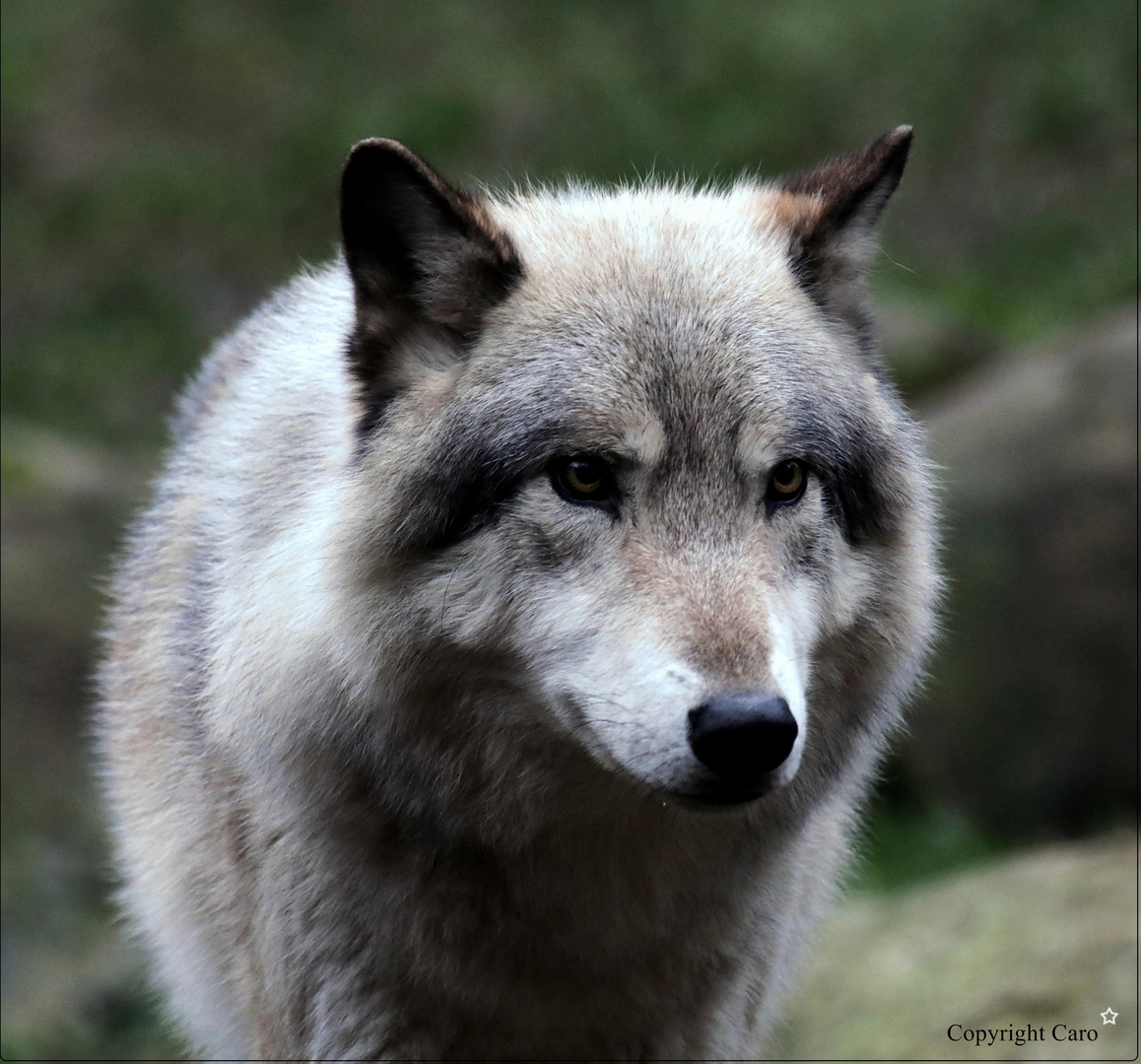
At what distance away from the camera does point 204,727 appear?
3867 mm

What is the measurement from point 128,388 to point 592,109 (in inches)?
200

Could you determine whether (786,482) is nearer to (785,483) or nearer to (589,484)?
(785,483)

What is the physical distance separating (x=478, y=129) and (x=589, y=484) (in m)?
11.2

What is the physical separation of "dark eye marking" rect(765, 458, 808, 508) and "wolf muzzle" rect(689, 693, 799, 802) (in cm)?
59

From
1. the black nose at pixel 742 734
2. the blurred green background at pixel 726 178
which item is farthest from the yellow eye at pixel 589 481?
the blurred green background at pixel 726 178

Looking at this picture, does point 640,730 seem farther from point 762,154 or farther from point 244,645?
point 762,154

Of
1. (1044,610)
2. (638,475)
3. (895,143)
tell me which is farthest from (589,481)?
(1044,610)

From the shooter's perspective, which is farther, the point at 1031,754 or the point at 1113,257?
the point at 1113,257

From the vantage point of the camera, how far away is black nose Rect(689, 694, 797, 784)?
8.82 ft

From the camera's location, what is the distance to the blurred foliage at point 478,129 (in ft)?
40.0

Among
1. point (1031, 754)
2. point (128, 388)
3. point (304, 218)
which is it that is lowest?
point (1031, 754)

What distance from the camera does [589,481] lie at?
3068mm

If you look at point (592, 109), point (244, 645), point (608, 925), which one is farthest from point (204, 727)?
point (592, 109)

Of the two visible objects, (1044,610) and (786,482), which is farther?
(1044,610)
